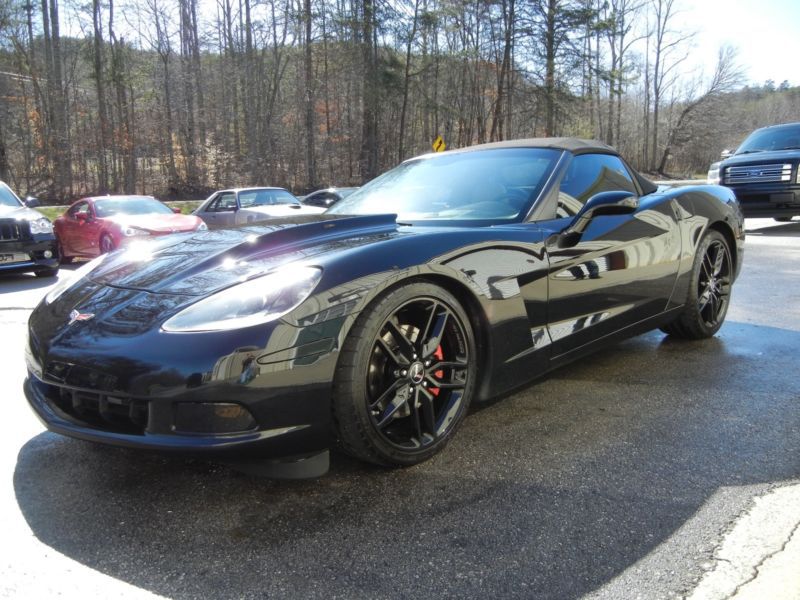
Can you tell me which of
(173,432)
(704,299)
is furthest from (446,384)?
(704,299)

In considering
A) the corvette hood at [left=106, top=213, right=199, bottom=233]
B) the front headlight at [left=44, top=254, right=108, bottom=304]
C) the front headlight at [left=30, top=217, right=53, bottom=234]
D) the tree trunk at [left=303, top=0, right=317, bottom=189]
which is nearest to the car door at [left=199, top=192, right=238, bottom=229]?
the corvette hood at [left=106, top=213, right=199, bottom=233]

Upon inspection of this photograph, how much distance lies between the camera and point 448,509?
2.13m

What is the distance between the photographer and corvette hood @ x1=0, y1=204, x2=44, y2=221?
8508mm

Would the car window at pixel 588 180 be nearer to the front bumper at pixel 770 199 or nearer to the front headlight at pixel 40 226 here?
the front headlight at pixel 40 226

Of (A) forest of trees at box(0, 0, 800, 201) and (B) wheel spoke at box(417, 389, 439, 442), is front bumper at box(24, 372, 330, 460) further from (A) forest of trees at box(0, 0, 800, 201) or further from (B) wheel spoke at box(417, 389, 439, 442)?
(A) forest of trees at box(0, 0, 800, 201)

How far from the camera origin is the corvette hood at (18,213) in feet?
27.9

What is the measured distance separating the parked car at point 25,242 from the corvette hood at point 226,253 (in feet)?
21.5

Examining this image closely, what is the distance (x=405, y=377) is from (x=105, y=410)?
3.49 ft

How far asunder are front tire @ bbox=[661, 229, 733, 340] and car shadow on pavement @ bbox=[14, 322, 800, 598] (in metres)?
1.03

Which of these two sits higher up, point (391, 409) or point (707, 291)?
point (707, 291)

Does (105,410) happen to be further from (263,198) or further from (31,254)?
(263,198)

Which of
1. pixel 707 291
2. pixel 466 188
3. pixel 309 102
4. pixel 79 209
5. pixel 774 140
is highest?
pixel 309 102

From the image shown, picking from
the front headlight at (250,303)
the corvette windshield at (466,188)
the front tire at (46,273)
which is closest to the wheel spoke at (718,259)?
the corvette windshield at (466,188)

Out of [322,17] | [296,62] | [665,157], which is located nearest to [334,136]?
[296,62]
